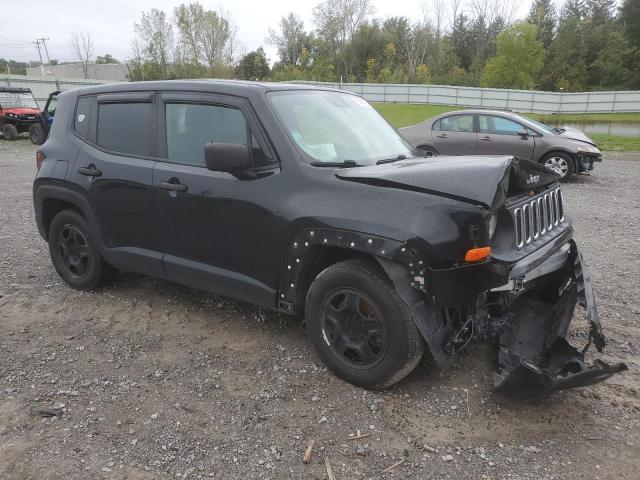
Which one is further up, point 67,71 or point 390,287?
point 67,71

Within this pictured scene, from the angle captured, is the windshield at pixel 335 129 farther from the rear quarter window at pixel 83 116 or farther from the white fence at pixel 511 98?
the white fence at pixel 511 98

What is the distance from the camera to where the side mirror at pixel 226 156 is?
10.3 ft

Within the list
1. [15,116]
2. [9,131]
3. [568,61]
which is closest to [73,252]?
[15,116]

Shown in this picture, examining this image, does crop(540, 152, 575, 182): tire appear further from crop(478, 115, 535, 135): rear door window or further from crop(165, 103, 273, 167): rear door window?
crop(165, 103, 273, 167): rear door window

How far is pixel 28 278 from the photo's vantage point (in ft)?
17.0

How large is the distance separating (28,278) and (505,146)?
9594 mm

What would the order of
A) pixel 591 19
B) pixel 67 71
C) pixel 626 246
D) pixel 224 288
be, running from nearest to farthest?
pixel 224 288 → pixel 626 246 → pixel 591 19 → pixel 67 71

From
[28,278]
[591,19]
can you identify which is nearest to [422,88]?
[28,278]

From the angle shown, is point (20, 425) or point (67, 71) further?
point (67, 71)

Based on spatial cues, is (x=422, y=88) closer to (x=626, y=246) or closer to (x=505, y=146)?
(x=505, y=146)

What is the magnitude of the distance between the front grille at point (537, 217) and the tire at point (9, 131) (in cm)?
2242

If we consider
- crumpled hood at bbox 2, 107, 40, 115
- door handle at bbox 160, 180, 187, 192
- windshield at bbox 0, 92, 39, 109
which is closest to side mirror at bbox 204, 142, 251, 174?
door handle at bbox 160, 180, 187, 192

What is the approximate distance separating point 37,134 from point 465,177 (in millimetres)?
21090

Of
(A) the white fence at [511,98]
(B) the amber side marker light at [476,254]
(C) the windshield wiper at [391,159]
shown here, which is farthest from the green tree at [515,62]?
(B) the amber side marker light at [476,254]
